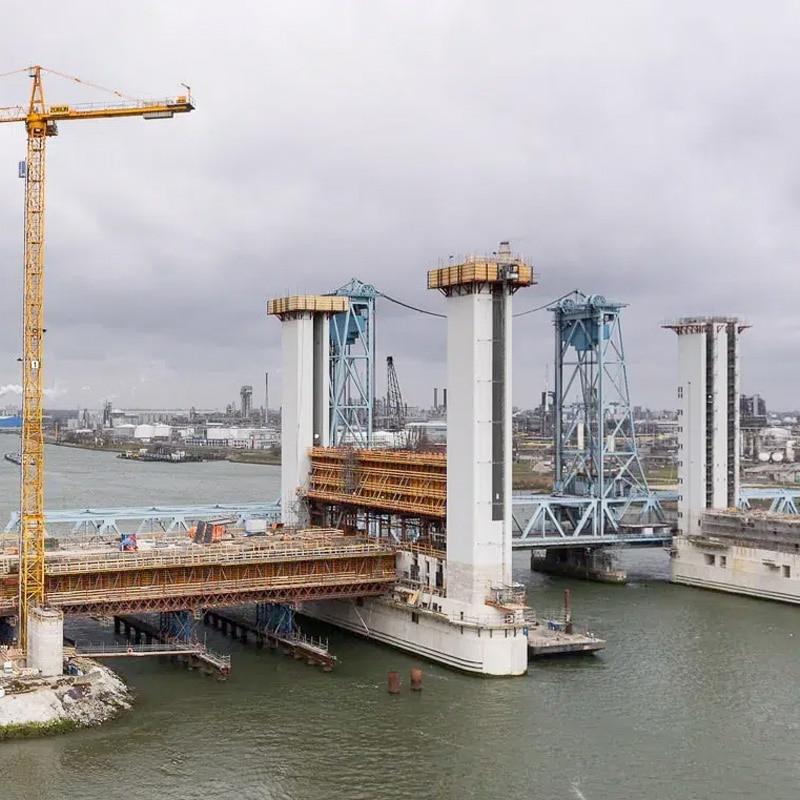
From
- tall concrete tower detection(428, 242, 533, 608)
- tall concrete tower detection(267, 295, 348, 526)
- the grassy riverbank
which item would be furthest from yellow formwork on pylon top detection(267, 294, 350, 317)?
the grassy riverbank

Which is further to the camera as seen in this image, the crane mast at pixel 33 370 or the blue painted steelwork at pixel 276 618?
the blue painted steelwork at pixel 276 618

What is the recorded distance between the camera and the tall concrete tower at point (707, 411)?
69.4 meters

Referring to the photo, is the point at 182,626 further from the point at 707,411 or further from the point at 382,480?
the point at 707,411

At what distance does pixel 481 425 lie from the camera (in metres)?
46.1

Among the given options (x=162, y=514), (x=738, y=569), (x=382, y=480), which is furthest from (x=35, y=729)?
(x=738, y=569)

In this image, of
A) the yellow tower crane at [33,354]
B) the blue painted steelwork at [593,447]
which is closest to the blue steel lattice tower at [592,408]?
the blue painted steelwork at [593,447]

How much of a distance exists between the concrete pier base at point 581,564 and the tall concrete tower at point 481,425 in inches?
931

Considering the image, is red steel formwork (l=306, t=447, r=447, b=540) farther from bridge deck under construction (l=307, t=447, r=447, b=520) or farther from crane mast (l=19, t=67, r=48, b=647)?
crane mast (l=19, t=67, r=48, b=647)

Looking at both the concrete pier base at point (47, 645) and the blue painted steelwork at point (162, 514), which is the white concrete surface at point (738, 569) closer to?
the blue painted steelwork at point (162, 514)

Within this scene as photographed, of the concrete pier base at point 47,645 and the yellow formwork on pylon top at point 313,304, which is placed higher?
the yellow formwork on pylon top at point 313,304

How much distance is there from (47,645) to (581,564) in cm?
4079

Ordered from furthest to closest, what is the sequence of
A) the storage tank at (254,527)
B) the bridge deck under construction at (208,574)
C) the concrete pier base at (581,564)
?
the concrete pier base at (581,564) → the storage tank at (254,527) → the bridge deck under construction at (208,574)

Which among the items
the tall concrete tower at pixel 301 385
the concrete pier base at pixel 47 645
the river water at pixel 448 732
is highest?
the tall concrete tower at pixel 301 385

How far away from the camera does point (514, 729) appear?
36.4 metres
